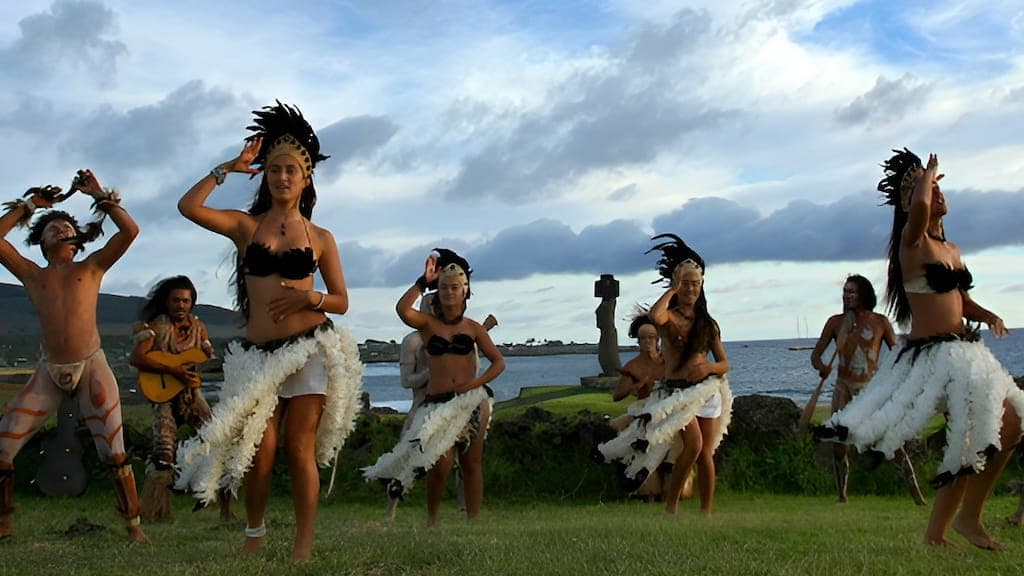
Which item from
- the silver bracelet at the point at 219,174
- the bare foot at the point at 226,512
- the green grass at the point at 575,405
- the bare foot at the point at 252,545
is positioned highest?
the silver bracelet at the point at 219,174

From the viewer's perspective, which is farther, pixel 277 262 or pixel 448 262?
Result: pixel 448 262

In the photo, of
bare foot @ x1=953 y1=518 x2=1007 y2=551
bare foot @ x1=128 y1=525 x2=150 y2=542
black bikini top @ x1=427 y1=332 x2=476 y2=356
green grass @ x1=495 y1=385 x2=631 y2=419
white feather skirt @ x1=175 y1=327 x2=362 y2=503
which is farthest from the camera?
green grass @ x1=495 y1=385 x2=631 y2=419

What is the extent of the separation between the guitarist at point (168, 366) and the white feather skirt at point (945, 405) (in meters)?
5.63

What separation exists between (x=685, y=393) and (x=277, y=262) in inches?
166

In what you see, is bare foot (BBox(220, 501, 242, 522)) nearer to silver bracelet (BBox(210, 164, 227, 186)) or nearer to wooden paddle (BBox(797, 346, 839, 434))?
silver bracelet (BBox(210, 164, 227, 186))

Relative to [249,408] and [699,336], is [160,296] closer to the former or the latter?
[249,408]

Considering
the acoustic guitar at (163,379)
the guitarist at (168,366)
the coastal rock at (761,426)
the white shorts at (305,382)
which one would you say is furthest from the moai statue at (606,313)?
the white shorts at (305,382)

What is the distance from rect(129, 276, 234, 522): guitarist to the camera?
9.04m

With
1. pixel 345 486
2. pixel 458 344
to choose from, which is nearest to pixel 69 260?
pixel 458 344

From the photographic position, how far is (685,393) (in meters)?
8.69

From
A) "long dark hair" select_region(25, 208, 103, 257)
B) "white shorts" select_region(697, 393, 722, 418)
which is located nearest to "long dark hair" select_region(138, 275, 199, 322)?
"long dark hair" select_region(25, 208, 103, 257)

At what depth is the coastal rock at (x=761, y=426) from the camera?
11.7 meters

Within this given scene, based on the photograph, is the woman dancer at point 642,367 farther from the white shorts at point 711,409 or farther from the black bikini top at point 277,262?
the black bikini top at point 277,262

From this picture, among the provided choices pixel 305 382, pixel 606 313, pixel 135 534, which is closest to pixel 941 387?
pixel 305 382
